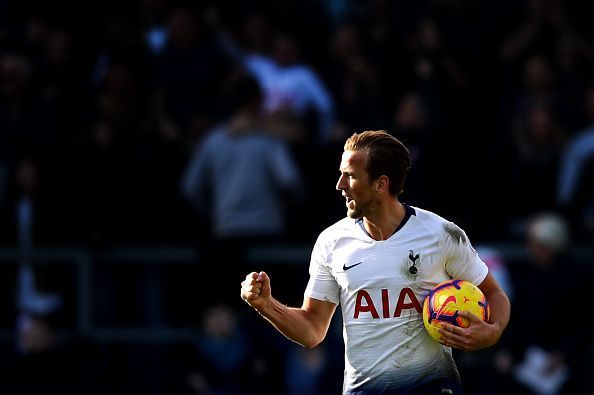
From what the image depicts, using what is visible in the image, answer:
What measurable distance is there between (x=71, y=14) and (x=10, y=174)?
7.61ft

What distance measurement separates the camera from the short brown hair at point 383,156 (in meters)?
7.08

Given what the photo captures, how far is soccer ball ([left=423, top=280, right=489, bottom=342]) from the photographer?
6.76 metres

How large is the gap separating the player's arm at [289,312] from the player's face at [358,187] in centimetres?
61

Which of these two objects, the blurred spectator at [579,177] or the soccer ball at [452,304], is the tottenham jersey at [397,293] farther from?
the blurred spectator at [579,177]

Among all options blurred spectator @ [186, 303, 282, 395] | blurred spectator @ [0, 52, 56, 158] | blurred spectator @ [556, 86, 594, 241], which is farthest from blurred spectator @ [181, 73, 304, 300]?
blurred spectator @ [556, 86, 594, 241]

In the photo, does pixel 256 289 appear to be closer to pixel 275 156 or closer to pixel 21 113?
pixel 275 156

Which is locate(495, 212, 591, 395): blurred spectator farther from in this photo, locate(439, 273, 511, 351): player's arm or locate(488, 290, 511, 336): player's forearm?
locate(439, 273, 511, 351): player's arm

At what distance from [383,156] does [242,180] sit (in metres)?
5.29

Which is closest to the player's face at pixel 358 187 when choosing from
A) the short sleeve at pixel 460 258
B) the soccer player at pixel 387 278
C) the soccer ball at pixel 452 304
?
the soccer player at pixel 387 278

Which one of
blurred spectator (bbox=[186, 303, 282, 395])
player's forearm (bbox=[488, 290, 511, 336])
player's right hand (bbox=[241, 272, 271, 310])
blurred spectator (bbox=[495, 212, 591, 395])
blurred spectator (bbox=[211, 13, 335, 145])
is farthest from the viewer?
blurred spectator (bbox=[211, 13, 335, 145])

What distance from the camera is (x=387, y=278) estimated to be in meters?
7.07

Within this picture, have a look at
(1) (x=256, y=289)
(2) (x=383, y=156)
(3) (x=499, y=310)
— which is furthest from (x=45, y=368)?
(3) (x=499, y=310)

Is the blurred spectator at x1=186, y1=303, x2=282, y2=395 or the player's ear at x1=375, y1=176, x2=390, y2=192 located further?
the blurred spectator at x1=186, y1=303, x2=282, y2=395

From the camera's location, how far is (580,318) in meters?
12.3
